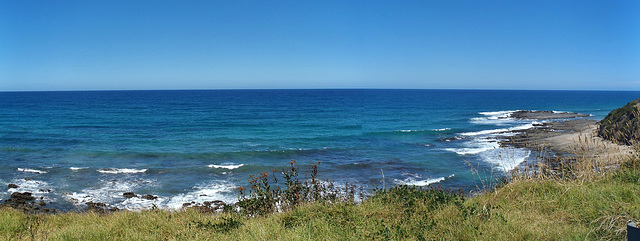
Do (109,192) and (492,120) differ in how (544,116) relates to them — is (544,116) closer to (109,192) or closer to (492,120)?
(492,120)

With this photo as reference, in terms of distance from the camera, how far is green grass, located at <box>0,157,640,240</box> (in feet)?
15.9

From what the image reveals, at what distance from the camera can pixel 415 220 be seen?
5422mm

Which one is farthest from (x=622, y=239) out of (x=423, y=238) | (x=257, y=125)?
(x=257, y=125)

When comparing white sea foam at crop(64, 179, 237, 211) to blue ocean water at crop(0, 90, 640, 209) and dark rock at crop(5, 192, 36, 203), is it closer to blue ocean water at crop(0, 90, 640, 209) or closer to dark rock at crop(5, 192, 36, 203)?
blue ocean water at crop(0, 90, 640, 209)

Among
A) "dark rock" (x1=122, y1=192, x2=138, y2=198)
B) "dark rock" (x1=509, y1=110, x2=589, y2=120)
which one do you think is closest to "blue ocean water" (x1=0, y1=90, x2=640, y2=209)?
"dark rock" (x1=122, y1=192, x2=138, y2=198)

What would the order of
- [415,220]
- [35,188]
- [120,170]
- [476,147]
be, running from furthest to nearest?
[476,147]
[120,170]
[35,188]
[415,220]

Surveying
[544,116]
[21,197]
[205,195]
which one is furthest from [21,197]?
[544,116]

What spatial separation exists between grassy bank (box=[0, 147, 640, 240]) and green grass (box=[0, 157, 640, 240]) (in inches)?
0.5

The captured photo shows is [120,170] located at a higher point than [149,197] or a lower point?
higher

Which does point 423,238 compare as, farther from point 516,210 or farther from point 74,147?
point 74,147

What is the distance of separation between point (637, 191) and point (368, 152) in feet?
62.4

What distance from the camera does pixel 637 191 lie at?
6.07 m

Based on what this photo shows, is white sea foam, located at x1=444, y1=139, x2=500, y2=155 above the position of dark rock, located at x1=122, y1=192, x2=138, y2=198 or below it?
above

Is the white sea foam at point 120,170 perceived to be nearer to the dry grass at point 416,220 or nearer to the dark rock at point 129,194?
the dark rock at point 129,194
